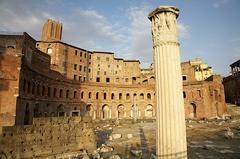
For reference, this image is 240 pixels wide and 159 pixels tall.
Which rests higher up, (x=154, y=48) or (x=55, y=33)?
(x=55, y=33)

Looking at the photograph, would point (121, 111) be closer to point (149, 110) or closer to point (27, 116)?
point (149, 110)

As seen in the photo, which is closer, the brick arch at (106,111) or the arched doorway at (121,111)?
the brick arch at (106,111)

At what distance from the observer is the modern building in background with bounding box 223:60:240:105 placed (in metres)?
42.2

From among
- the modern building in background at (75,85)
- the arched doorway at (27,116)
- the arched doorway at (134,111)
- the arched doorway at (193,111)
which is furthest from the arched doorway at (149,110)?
the arched doorway at (27,116)

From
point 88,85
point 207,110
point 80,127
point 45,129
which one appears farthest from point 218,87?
point 45,129

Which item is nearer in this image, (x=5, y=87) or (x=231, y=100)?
(x=5, y=87)

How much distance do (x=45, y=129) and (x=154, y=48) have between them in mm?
12400

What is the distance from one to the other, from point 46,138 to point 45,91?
19.2 m

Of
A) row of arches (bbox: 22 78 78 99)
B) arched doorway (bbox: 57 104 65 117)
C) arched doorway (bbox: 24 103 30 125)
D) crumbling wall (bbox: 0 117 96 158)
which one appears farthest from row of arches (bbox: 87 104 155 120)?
crumbling wall (bbox: 0 117 96 158)

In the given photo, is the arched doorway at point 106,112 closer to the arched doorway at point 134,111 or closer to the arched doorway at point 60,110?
the arched doorway at point 134,111

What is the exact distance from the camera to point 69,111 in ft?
128

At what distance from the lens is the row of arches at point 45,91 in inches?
1006

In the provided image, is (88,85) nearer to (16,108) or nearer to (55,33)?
(55,33)

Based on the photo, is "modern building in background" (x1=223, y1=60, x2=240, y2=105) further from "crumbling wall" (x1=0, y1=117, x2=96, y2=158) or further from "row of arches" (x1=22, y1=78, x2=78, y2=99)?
"crumbling wall" (x1=0, y1=117, x2=96, y2=158)
